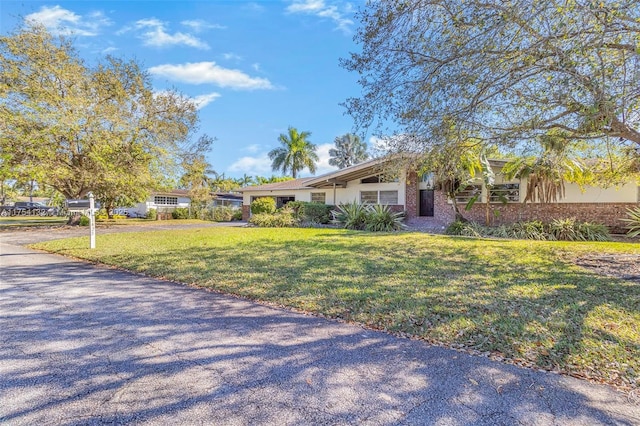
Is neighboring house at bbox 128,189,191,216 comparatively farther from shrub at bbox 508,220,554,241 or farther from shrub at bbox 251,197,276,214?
shrub at bbox 508,220,554,241

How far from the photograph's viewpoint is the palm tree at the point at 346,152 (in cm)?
4284

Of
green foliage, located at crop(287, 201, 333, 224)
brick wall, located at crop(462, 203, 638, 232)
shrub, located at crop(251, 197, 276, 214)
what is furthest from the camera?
shrub, located at crop(251, 197, 276, 214)

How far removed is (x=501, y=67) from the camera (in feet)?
19.5

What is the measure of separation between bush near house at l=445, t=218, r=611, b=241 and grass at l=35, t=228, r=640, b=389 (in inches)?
87.7

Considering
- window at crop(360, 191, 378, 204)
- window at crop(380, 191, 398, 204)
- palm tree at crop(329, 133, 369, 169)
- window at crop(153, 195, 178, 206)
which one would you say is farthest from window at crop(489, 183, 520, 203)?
window at crop(153, 195, 178, 206)

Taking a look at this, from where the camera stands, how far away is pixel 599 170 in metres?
11.6

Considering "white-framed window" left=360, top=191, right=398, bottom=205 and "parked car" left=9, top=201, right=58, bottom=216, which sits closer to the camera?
"white-framed window" left=360, top=191, right=398, bottom=205

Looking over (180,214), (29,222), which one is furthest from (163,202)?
(29,222)

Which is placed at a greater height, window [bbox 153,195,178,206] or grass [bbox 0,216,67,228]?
window [bbox 153,195,178,206]

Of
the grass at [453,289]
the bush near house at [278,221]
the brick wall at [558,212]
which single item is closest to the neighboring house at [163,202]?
the bush near house at [278,221]

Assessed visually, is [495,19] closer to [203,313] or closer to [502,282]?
[502,282]

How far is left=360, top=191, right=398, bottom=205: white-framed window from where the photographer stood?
19906 millimetres

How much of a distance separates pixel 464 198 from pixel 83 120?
20194 millimetres

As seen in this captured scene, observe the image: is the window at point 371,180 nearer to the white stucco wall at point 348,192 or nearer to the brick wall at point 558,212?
the white stucco wall at point 348,192
